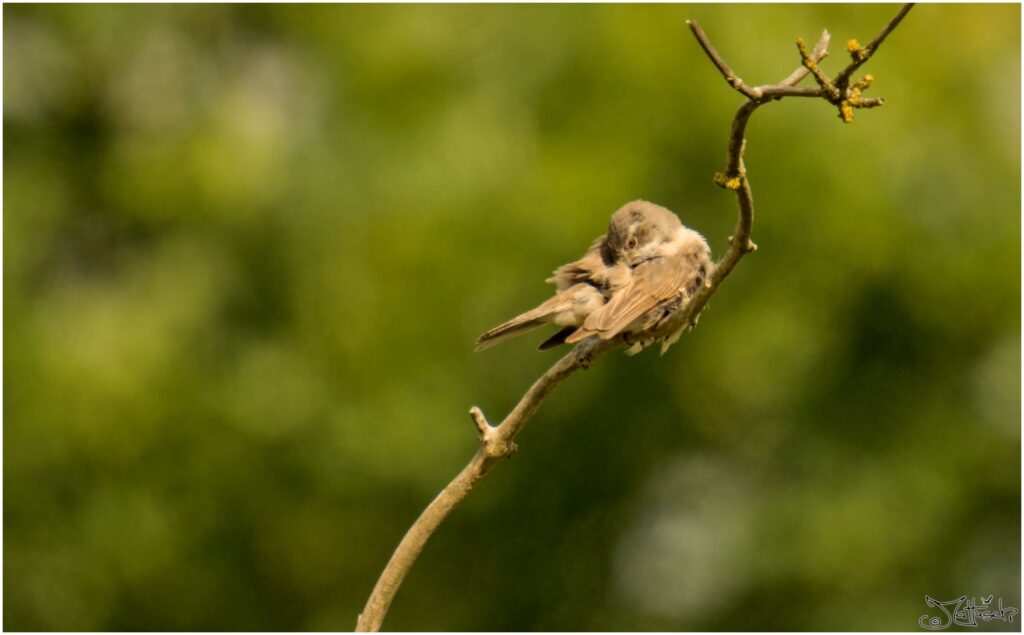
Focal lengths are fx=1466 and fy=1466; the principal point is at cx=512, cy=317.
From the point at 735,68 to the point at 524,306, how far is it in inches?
87.0

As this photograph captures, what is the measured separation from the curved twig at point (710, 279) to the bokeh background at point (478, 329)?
6924 mm

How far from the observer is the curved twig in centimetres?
292

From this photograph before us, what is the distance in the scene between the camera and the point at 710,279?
3428mm

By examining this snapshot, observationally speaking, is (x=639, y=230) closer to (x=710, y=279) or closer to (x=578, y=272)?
(x=578, y=272)

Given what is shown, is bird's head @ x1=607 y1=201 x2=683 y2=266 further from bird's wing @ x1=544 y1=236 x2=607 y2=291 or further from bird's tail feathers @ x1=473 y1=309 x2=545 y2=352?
bird's tail feathers @ x1=473 y1=309 x2=545 y2=352

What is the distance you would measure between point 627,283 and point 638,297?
0.95ft

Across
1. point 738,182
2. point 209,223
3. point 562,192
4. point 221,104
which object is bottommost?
point 738,182

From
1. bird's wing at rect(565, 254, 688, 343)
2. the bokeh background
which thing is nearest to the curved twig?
bird's wing at rect(565, 254, 688, 343)

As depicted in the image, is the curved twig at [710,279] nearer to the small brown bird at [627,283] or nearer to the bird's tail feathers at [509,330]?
the small brown bird at [627,283]

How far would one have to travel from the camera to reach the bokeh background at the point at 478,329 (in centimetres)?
1095

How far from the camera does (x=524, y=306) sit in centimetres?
1039

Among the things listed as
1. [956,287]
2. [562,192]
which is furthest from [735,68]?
[956,287]

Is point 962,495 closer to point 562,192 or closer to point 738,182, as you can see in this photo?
point 562,192

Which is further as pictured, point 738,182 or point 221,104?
point 221,104
